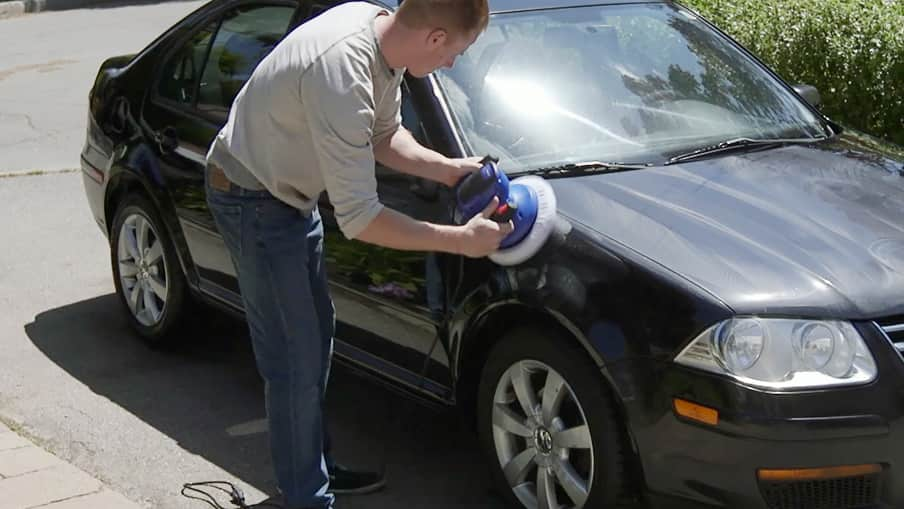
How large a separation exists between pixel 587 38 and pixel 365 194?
1760mm

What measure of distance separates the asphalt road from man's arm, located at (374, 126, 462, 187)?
3.79 ft

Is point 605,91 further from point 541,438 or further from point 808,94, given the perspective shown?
point 541,438

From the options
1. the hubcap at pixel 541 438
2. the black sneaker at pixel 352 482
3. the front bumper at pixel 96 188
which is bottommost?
the black sneaker at pixel 352 482

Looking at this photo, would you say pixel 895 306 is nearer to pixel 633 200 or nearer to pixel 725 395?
pixel 725 395

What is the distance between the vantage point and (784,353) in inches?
151

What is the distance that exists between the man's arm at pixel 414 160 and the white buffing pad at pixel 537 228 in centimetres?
27

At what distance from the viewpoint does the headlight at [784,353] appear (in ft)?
12.5

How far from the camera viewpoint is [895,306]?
12.9 ft

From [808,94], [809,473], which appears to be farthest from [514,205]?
[808,94]

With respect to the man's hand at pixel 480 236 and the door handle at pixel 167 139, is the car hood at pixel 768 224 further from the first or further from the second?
the door handle at pixel 167 139

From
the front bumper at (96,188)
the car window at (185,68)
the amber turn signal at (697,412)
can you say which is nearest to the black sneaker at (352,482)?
the amber turn signal at (697,412)

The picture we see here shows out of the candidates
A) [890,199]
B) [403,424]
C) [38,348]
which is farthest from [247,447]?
[890,199]

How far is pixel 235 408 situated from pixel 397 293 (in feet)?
4.16

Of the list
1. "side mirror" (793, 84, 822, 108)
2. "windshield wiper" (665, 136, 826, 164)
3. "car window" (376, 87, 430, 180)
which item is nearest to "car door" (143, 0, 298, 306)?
"car window" (376, 87, 430, 180)
